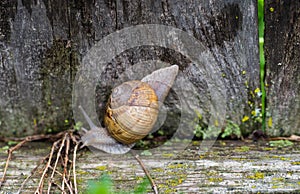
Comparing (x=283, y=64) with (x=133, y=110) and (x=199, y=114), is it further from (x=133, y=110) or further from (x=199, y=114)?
(x=133, y=110)

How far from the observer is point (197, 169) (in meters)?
1.76

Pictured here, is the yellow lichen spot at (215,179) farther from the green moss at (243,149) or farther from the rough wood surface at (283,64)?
the rough wood surface at (283,64)

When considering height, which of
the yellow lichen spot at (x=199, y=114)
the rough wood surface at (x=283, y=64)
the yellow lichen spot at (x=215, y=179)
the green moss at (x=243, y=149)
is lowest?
the yellow lichen spot at (x=215, y=179)

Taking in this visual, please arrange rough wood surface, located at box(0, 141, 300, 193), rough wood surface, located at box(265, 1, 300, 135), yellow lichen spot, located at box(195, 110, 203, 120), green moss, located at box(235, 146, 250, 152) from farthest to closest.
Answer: yellow lichen spot, located at box(195, 110, 203, 120) → green moss, located at box(235, 146, 250, 152) → rough wood surface, located at box(265, 1, 300, 135) → rough wood surface, located at box(0, 141, 300, 193)

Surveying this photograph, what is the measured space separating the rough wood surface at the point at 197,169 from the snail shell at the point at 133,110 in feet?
0.46

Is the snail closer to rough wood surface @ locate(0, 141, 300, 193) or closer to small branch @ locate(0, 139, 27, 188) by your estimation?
rough wood surface @ locate(0, 141, 300, 193)

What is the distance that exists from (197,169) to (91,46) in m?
0.74

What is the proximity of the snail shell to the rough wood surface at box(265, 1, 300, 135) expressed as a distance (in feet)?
1.90

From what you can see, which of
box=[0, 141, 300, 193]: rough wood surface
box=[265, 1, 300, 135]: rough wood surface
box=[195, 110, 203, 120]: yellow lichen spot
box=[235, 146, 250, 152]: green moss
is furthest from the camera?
box=[195, 110, 203, 120]: yellow lichen spot

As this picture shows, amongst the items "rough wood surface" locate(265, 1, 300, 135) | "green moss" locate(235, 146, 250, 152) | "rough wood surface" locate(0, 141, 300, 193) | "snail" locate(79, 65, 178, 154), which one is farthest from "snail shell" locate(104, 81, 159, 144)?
"rough wood surface" locate(265, 1, 300, 135)

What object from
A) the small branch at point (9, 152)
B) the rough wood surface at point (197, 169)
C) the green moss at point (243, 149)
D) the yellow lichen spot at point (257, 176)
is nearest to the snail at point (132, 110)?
the rough wood surface at point (197, 169)

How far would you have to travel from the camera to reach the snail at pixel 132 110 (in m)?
1.99

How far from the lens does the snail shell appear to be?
6.55 ft

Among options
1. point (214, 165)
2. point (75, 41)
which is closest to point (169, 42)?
point (75, 41)
